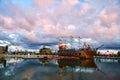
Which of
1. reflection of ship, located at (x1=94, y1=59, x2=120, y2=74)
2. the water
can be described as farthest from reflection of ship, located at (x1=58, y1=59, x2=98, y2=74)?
reflection of ship, located at (x1=94, y1=59, x2=120, y2=74)

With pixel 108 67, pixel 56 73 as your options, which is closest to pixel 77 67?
pixel 108 67

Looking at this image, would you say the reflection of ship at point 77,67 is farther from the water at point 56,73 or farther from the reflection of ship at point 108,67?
the reflection of ship at point 108,67

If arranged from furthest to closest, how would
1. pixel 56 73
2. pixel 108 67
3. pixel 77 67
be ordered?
pixel 108 67 < pixel 77 67 < pixel 56 73

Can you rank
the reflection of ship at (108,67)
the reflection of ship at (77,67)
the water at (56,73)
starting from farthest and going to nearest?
the reflection of ship at (108,67) → the reflection of ship at (77,67) → the water at (56,73)

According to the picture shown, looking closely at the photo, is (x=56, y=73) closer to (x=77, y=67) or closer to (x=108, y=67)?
(x=77, y=67)

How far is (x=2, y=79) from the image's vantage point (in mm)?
30859

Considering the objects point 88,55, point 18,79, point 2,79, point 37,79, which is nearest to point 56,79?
point 37,79

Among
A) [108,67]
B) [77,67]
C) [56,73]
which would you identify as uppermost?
[77,67]

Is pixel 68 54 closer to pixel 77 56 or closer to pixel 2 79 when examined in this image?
pixel 77 56

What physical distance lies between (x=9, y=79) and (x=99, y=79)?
16708 millimetres

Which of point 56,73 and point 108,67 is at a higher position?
point 56,73

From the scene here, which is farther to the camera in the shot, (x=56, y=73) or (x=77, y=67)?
(x=77, y=67)

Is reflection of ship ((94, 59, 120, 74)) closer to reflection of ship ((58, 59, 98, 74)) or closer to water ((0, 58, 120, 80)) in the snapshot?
water ((0, 58, 120, 80))

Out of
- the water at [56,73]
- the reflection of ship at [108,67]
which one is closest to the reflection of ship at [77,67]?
the water at [56,73]
